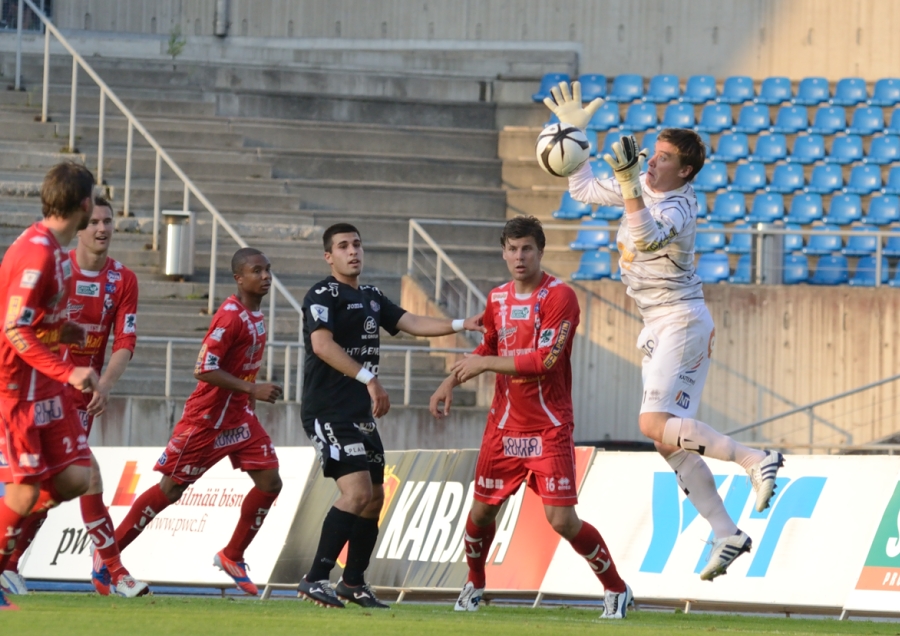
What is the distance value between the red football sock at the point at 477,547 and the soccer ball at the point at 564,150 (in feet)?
8.15

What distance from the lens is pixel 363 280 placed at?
19.5m

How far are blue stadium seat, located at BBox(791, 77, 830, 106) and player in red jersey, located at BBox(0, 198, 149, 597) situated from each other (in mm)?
16949

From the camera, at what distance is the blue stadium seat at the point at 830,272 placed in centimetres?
2030

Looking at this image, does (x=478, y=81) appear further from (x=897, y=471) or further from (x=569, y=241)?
(x=897, y=471)

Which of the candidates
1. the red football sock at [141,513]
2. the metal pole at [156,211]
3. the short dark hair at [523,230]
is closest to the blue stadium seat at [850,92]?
the metal pole at [156,211]

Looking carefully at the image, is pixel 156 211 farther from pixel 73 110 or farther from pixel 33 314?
pixel 33 314

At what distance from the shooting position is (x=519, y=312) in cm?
889

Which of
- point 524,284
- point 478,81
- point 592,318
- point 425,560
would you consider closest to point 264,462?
point 425,560

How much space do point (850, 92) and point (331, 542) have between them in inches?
726

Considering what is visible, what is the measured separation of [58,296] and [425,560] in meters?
4.85

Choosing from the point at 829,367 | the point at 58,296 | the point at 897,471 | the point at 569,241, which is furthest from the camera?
the point at 569,241

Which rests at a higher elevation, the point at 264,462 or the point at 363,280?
the point at 363,280

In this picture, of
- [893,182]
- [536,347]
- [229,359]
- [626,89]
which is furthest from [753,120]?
[536,347]

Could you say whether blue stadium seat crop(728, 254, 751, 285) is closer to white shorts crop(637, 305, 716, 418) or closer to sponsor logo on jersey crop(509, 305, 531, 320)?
sponsor logo on jersey crop(509, 305, 531, 320)
